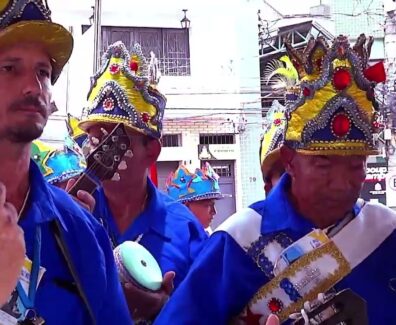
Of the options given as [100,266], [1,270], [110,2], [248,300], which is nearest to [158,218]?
[248,300]

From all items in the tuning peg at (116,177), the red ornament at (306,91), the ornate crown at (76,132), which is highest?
the red ornament at (306,91)

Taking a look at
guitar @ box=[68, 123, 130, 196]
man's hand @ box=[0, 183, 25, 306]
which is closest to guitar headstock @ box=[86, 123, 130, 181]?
guitar @ box=[68, 123, 130, 196]

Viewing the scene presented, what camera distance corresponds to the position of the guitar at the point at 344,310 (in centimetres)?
254

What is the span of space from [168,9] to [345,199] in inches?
548

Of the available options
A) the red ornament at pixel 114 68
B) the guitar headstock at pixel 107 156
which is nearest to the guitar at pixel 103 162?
the guitar headstock at pixel 107 156

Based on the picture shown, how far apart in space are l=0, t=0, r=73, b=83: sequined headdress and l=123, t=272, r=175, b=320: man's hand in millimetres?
983

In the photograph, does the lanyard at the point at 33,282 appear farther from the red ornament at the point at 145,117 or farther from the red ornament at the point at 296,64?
the red ornament at the point at 145,117

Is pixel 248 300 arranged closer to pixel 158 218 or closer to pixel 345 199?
pixel 345 199

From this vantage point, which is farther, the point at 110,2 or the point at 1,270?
the point at 110,2

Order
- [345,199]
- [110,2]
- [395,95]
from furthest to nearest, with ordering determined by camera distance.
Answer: [110,2] → [395,95] → [345,199]

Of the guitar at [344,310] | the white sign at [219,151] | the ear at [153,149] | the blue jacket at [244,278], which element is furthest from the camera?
the white sign at [219,151]

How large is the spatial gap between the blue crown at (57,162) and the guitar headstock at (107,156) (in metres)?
1.00

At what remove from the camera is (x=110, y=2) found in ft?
52.6

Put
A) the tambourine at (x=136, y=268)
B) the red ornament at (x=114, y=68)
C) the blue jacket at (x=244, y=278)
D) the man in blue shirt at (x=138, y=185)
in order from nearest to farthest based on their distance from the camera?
1. the blue jacket at (x=244, y=278)
2. the tambourine at (x=136, y=268)
3. the man in blue shirt at (x=138, y=185)
4. the red ornament at (x=114, y=68)
